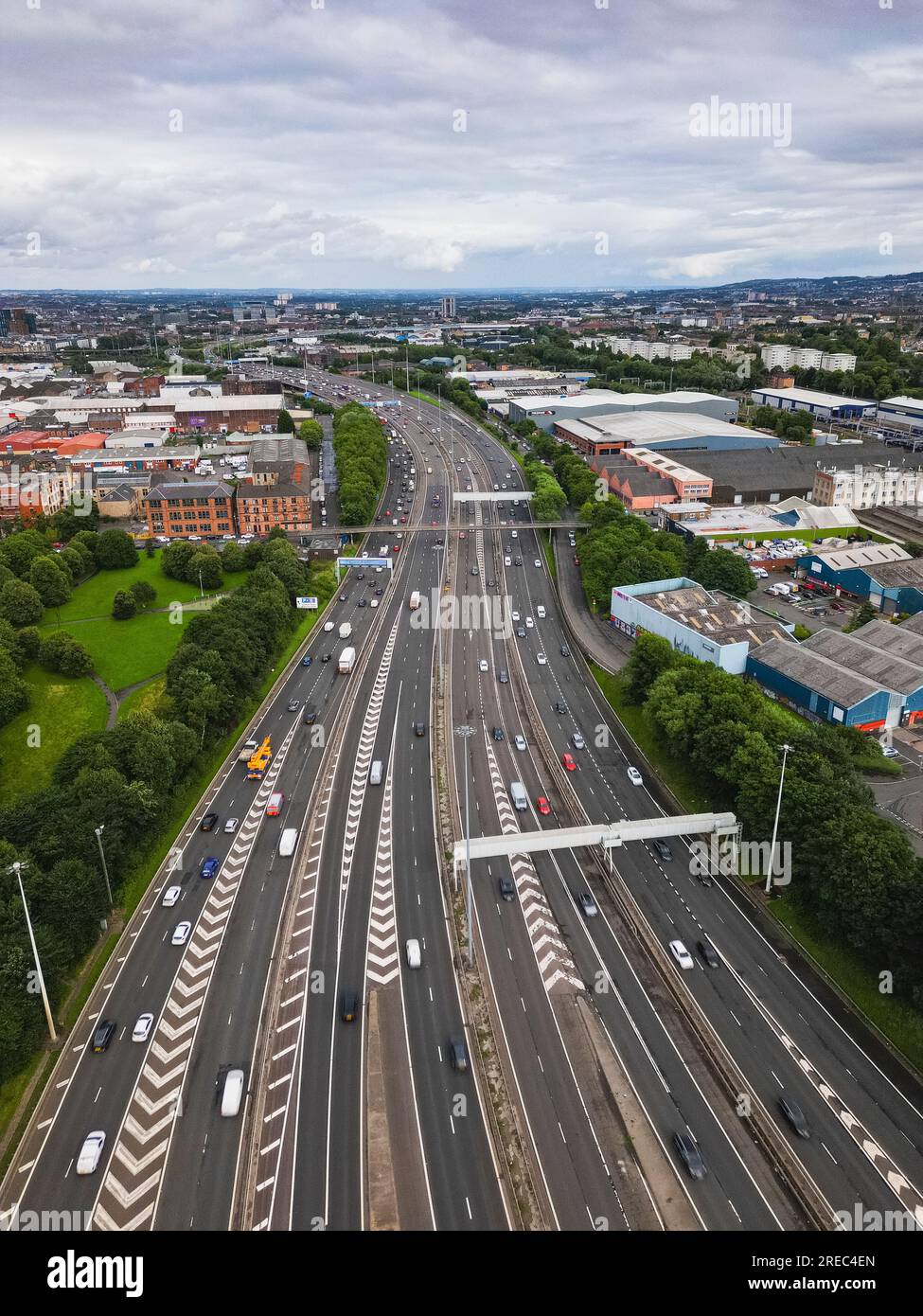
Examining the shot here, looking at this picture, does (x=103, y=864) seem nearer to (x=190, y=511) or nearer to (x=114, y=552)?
(x=114, y=552)

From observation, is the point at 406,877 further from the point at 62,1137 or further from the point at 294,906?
the point at 62,1137

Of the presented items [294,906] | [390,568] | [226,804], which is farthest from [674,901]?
[390,568]

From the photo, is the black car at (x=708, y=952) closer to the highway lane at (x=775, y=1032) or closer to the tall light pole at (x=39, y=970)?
the highway lane at (x=775, y=1032)

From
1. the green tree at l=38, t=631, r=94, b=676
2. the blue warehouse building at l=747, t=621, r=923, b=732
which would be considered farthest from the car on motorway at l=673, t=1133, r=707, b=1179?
the green tree at l=38, t=631, r=94, b=676

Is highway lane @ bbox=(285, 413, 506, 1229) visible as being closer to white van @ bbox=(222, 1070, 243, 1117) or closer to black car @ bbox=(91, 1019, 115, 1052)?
white van @ bbox=(222, 1070, 243, 1117)

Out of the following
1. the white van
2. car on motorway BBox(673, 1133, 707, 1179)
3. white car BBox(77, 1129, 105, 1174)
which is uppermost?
the white van

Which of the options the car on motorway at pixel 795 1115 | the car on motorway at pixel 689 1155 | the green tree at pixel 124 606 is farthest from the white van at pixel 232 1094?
the green tree at pixel 124 606

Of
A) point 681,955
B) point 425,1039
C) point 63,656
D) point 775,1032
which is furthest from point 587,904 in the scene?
point 63,656
